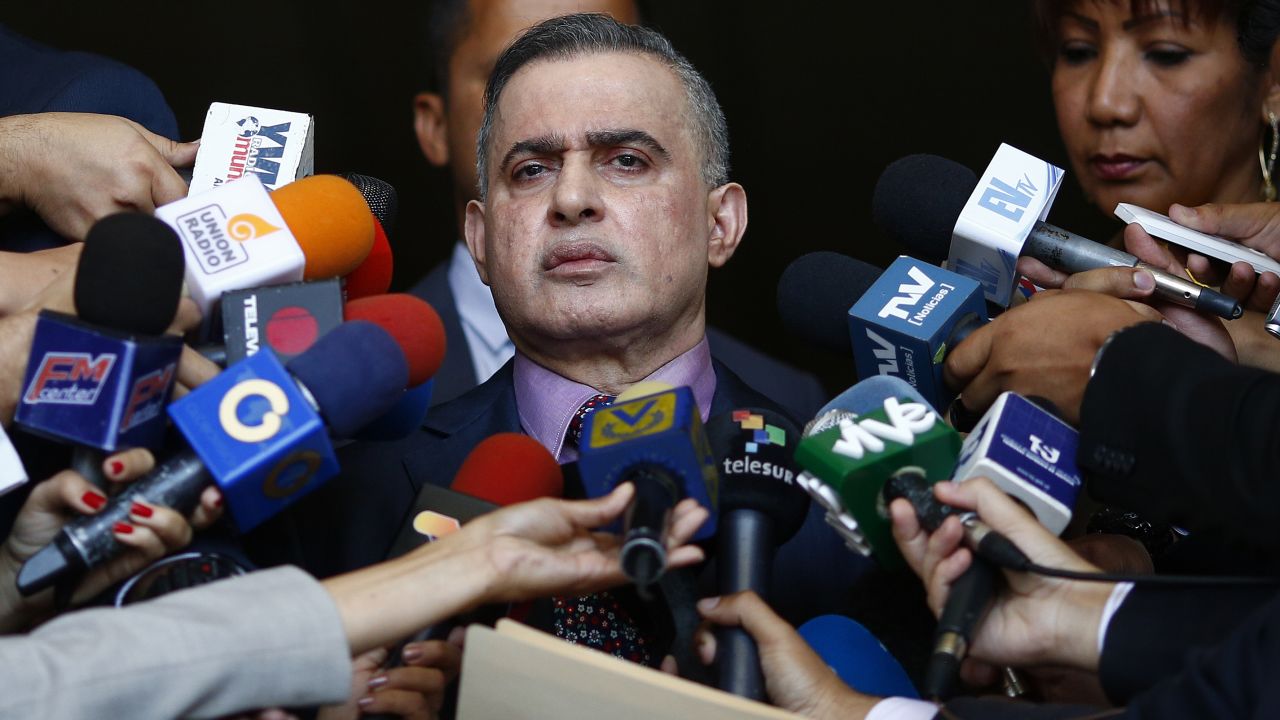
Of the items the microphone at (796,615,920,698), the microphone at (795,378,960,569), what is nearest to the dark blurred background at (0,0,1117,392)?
the microphone at (796,615,920,698)

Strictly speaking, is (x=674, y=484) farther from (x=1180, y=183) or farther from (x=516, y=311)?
(x=1180, y=183)

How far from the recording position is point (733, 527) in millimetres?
1758

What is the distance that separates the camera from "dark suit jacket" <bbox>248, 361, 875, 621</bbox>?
2168mm

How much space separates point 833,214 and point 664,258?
6.76 ft

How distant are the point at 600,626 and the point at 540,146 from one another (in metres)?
0.79

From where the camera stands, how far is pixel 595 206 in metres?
2.25

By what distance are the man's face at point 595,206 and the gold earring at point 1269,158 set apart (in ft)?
3.29

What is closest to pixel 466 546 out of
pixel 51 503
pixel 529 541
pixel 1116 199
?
pixel 529 541

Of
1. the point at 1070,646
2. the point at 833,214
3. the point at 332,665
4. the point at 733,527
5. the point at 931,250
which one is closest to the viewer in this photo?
the point at 332,665

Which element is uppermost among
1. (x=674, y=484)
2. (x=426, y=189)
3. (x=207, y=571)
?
(x=674, y=484)

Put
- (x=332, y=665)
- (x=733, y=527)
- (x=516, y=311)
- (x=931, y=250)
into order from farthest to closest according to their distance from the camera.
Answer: (x=516, y=311)
(x=931, y=250)
(x=733, y=527)
(x=332, y=665)

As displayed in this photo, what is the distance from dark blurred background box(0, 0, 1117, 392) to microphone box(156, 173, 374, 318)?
7.29 feet

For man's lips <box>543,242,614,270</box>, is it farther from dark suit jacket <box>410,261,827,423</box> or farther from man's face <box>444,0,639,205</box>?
man's face <box>444,0,639,205</box>

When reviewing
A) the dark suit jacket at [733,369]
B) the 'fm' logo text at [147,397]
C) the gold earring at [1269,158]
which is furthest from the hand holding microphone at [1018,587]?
the dark suit jacket at [733,369]
